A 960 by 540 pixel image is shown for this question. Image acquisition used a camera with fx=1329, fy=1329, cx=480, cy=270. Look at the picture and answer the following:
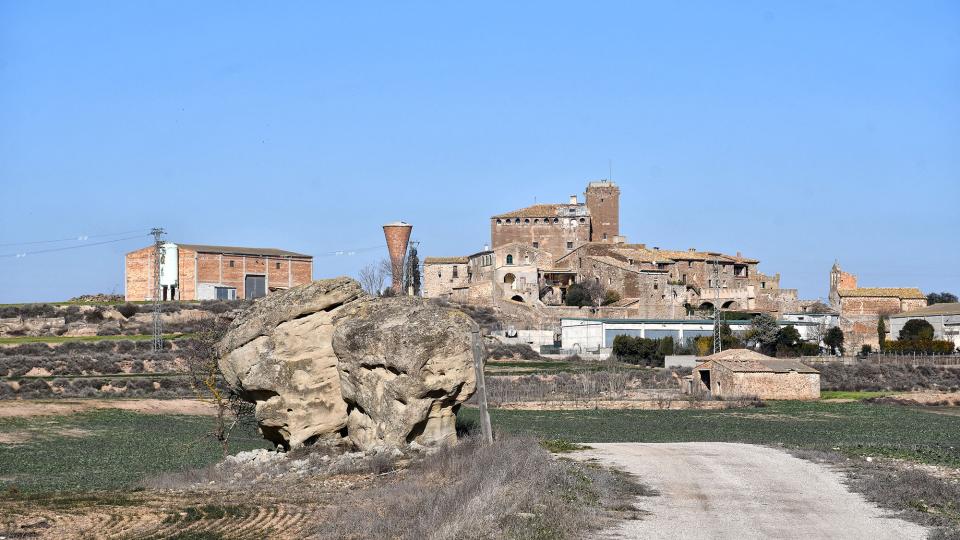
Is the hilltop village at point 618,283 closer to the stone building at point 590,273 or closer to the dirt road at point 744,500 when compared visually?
the stone building at point 590,273

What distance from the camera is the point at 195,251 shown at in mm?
99375

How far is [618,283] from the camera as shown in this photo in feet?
355

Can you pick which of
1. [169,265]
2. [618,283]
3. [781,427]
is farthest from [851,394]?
[169,265]

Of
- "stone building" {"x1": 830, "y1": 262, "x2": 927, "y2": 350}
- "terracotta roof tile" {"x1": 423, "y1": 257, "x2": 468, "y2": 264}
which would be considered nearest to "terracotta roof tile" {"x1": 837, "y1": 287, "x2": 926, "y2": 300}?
"stone building" {"x1": 830, "y1": 262, "x2": 927, "y2": 350}

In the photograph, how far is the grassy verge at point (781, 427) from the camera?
1325 inches

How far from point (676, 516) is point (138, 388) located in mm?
45366

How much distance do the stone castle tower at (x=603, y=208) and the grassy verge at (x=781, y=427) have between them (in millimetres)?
69150

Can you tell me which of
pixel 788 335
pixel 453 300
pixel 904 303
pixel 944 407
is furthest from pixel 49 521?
pixel 904 303

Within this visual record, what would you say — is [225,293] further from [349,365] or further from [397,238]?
[349,365]

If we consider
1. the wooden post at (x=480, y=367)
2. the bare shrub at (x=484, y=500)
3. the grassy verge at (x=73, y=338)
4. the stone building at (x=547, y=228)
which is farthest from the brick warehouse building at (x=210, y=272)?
the bare shrub at (x=484, y=500)

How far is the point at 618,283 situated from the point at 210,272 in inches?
1284

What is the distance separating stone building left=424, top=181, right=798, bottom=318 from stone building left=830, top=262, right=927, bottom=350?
4.57 m

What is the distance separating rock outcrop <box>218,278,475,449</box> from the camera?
2684 centimetres

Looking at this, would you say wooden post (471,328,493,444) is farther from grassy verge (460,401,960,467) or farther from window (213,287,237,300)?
window (213,287,237,300)
